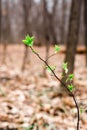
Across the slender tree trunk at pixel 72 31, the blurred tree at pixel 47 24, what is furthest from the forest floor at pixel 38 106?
the blurred tree at pixel 47 24

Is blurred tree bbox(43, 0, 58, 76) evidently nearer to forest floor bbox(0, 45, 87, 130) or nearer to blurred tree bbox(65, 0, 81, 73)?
forest floor bbox(0, 45, 87, 130)

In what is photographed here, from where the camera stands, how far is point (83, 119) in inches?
213

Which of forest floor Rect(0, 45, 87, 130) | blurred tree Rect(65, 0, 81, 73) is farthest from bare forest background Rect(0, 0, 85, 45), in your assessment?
blurred tree Rect(65, 0, 81, 73)

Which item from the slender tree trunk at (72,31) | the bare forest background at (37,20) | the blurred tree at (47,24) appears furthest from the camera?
the bare forest background at (37,20)

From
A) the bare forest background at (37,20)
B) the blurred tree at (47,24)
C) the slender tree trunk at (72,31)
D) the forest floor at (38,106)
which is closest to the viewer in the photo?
the forest floor at (38,106)

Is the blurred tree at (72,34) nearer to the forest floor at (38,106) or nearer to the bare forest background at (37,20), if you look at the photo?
the forest floor at (38,106)

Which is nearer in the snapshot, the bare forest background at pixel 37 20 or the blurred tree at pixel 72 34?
the blurred tree at pixel 72 34

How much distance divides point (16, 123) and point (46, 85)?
2.85 metres

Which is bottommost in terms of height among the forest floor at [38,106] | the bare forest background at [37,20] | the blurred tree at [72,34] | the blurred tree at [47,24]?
the forest floor at [38,106]

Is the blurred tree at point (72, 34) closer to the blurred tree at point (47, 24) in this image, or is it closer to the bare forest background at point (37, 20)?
the blurred tree at point (47, 24)

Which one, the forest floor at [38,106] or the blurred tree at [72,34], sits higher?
the blurred tree at [72,34]

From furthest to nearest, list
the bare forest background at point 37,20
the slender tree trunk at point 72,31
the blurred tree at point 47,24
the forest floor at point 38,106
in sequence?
the bare forest background at point 37,20 < the blurred tree at point 47,24 < the slender tree trunk at point 72,31 < the forest floor at point 38,106

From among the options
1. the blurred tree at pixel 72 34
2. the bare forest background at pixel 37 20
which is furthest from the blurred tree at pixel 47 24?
the bare forest background at pixel 37 20

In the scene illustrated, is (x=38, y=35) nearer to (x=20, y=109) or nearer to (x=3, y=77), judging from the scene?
(x=3, y=77)
